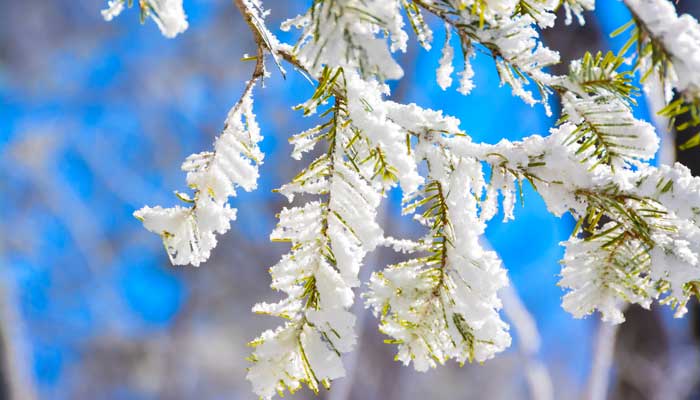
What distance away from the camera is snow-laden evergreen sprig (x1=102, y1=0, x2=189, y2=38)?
1.72 ft

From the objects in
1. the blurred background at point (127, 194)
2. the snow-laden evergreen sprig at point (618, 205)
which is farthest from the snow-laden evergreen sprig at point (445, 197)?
the blurred background at point (127, 194)

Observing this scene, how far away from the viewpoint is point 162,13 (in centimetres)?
54

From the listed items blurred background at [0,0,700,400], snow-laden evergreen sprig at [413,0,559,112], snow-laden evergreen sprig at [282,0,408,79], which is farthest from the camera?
blurred background at [0,0,700,400]

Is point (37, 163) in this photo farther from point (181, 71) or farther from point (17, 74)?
point (181, 71)

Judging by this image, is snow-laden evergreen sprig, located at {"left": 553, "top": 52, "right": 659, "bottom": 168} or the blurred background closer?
snow-laden evergreen sprig, located at {"left": 553, "top": 52, "right": 659, "bottom": 168}

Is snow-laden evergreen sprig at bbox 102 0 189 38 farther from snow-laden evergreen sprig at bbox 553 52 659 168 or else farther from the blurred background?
the blurred background

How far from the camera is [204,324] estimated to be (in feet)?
28.9

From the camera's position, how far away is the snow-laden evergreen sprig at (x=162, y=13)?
1.72 feet

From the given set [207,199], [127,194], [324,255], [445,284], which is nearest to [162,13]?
[207,199]

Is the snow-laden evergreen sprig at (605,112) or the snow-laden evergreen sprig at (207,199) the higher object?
the snow-laden evergreen sprig at (207,199)

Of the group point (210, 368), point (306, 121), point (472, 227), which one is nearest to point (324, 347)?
point (472, 227)

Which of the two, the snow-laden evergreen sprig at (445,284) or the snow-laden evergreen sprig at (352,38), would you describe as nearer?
the snow-laden evergreen sprig at (352,38)

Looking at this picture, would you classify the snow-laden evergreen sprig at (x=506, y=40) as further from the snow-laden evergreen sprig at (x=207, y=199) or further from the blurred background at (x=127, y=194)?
the blurred background at (x=127, y=194)

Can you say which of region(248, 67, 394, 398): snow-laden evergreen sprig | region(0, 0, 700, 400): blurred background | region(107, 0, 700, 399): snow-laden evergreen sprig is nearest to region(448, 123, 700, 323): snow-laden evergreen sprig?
region(107, 0, 700, 399): snow-laden evergreen sprig
